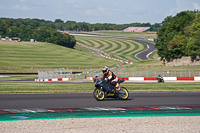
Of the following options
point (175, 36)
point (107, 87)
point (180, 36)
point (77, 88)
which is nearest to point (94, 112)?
point (107, 87)

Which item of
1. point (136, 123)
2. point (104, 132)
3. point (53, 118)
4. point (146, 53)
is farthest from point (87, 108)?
point (146, 53)

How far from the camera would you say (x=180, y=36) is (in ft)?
267

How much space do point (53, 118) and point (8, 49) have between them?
114 meters

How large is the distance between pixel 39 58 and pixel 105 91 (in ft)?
324

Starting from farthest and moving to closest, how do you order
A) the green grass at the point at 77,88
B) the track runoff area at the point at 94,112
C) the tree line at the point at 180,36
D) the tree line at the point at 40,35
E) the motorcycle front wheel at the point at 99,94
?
the tree line at the point at 40,35, the tree line at the point at 180,36, the green grass at the point at 77,88, the motorcycle front wheel at the point at 99,94, the track runoff area at the point at 94,112

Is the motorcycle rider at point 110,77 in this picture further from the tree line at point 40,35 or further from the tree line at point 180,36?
the tree line at point 40,35

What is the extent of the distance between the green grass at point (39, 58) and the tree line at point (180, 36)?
28.8 m

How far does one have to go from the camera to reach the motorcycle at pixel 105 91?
722 inches

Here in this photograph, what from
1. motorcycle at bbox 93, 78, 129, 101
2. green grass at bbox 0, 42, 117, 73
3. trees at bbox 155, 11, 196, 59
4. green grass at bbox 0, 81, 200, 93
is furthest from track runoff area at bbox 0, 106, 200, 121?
green grass at bbox 0, 42, 117, 73

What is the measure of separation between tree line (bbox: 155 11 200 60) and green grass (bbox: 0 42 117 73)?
94.3 feet

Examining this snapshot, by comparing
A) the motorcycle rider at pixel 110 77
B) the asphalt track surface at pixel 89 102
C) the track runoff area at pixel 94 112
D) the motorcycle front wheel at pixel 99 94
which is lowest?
the track runoff area at pixel 94 112

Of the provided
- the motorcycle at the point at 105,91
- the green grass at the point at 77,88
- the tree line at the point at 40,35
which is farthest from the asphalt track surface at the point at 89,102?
the tree line at the point at 40,35

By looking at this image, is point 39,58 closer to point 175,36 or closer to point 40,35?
point 40,35

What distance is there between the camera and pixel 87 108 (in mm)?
15398
